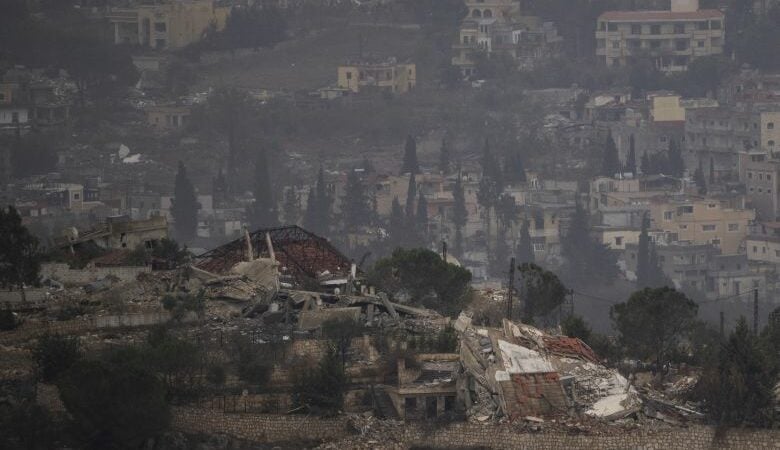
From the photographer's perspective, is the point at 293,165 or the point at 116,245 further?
the point at 293,165

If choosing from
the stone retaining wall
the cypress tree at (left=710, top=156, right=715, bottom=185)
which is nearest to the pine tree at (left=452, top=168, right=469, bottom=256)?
the cypress tree at (left=710, top=156, right=715, bottom=185)

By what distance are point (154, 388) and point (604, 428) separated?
6165 mm

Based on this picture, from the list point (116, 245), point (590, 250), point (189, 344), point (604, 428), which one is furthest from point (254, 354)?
point (590, 250)

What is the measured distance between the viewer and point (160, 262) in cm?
5703

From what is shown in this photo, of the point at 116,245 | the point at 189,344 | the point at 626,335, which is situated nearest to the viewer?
the point at 189,344

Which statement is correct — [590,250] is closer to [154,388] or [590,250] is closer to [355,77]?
[355,77]

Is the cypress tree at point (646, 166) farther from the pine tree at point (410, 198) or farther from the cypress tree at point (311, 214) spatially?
the cypress tree at point (311, 214)

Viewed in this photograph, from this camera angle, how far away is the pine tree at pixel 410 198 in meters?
97.0

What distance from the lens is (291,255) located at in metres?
57.0

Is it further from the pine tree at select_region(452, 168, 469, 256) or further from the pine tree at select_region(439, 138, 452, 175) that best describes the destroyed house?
the pine tree at select_region(439, 138, 452, 175)

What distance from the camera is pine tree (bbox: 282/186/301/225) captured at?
98000mm

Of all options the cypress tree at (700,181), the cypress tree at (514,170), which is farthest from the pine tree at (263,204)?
the cypress tree at (700,181)

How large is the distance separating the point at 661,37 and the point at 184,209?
34.7 m

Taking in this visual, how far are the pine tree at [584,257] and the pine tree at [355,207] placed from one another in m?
5.86
